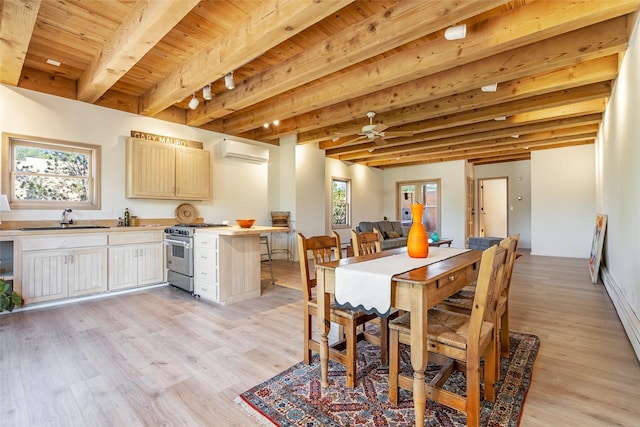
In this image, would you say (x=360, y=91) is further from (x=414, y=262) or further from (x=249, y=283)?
(x=249, y=283)

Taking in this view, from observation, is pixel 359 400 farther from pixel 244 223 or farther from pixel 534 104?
pixel 534 104

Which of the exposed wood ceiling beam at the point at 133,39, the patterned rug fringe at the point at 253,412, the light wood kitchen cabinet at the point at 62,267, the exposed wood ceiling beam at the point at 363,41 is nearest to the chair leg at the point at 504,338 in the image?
the patterned rug fringe at the point at 253,412

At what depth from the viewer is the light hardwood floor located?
67.8 inches

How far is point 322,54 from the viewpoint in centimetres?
316

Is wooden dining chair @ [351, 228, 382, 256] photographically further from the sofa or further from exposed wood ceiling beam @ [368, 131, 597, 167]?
exposed wood ceiling beam @ [368, 131, 597, 167]

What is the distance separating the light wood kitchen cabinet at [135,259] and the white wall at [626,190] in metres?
5.32

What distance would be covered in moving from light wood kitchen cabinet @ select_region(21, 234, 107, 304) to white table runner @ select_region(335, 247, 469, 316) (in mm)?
3663

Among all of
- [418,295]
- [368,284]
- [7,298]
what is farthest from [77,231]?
[418,295]

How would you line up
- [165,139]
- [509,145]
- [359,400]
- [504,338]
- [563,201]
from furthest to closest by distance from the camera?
[563,201]
[509,145]
[165,139]
[504,338]
[359,400]

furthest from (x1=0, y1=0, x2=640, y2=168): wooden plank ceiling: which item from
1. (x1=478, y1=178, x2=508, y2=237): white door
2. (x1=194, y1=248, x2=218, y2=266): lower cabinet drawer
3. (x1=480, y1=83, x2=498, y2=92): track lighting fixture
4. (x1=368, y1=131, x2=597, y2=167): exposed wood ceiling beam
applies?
(x1=478, y1=178, x2=508, y2=237): white door

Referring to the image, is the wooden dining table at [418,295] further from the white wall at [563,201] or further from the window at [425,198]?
the window at [425,198]

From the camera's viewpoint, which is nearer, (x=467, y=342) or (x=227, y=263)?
(x=467, y=342)

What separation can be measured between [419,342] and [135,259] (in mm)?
4177

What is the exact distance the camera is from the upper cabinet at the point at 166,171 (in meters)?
4.54
